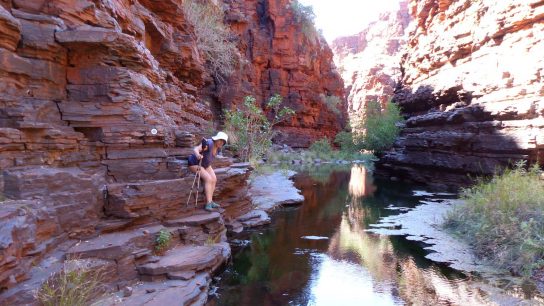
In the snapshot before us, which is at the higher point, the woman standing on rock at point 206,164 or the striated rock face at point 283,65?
the striated rock face at point 283,65

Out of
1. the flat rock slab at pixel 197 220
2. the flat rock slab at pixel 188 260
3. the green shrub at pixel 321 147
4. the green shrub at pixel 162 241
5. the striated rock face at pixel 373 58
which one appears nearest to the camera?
the flat rock slab at pixel 188 260

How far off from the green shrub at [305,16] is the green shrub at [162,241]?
1312 inches

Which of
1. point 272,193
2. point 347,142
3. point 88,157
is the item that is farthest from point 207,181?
point 347,142

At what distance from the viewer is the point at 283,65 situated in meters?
35.6

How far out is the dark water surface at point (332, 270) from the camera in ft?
18.0

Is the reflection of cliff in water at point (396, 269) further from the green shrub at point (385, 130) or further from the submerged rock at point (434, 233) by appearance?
the green shrub at point (385, 130)

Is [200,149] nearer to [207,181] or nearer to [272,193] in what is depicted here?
[207,181]

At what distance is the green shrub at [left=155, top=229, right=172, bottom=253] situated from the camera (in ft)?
18.6

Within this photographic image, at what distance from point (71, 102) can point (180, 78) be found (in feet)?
22.3

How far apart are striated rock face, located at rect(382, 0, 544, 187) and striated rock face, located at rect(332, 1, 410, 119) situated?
4520cm

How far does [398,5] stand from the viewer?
301ft

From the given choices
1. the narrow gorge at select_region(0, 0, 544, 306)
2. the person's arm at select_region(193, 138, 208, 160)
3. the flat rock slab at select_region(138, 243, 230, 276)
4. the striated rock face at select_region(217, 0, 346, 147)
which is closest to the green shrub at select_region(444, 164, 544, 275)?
the narrow gorge at select_region(0, 0, 544, 306)

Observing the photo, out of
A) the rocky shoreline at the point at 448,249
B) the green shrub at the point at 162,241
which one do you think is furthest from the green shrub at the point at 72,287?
the rocky shoreline at the point at 448,249

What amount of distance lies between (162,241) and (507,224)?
583cm
